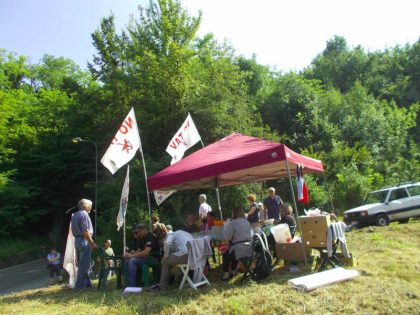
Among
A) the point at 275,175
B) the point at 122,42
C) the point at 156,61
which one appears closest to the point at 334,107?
the point at 156,61

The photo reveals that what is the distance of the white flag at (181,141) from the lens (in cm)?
1045

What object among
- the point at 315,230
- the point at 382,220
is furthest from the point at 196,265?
the point at 382,220

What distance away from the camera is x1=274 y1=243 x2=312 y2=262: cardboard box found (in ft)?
24.3

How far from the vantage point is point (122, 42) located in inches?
1101

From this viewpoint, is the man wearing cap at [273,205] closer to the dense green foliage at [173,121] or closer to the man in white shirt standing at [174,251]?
the man in white shirt standing at [174,251]

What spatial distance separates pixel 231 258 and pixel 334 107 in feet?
75.3

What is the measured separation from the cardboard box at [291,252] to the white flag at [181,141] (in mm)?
3785

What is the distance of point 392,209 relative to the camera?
48.4 feet

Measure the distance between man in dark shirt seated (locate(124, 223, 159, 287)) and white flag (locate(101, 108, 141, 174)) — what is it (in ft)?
5.43

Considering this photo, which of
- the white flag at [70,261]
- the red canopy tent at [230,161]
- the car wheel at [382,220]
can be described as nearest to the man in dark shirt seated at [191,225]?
the red canopy tent at [230,161]

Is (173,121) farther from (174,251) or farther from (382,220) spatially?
(174,251)

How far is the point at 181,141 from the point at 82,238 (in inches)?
161

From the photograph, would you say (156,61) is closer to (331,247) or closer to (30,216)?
(30,216)

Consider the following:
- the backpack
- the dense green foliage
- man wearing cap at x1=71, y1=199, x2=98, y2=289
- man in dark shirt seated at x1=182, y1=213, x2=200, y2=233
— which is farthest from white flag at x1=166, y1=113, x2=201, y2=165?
the dense green foliage
